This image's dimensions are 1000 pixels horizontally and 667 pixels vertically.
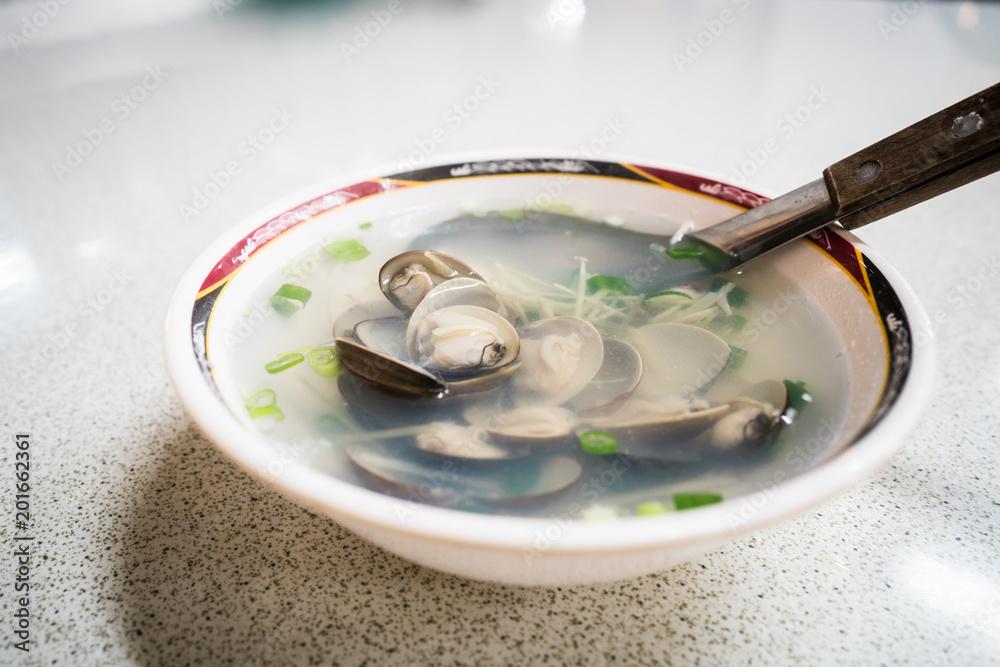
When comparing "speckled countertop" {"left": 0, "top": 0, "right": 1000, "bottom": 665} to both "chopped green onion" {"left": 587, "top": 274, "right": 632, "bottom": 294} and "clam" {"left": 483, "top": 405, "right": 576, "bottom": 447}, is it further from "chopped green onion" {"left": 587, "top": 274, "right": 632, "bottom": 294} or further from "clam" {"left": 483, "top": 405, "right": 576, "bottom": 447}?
"chopped green onion" {"left": 587, "top": 274, "right": 632, "bottom": 294}

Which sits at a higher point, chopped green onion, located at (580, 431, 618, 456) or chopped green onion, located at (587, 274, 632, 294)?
chopped green onion, located at (587, 274, 632, 294)
